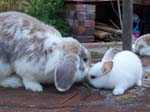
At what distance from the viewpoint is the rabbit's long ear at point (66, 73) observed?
2402 millimetres

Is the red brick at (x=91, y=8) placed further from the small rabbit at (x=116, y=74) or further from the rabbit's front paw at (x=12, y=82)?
the rabbit's front paw at (x=12, y=82)

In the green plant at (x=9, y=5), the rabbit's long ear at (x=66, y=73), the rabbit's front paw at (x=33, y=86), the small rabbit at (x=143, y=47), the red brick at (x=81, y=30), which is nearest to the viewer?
the rabbit's long ear at (x=66, y=73)

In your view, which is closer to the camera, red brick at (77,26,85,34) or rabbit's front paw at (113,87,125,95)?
rabbit's front paw at (113,87,125,95)

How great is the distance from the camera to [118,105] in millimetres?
2338

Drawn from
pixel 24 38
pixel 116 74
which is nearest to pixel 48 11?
pixel 24 38

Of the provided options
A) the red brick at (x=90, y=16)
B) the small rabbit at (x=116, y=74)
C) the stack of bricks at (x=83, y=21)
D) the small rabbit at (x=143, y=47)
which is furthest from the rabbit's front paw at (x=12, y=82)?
the red brick at (x=90, y=16)

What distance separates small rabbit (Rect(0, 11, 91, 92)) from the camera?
2438mm

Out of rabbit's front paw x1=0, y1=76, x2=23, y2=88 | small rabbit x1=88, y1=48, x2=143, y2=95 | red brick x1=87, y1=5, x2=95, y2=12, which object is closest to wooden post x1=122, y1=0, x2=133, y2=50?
small rabbit x1=88, y1=48, x2=143, y2=95

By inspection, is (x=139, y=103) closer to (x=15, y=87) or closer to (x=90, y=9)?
(x=15, y=87)

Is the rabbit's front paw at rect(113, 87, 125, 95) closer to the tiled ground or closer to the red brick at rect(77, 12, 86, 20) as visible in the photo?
the tiled ground

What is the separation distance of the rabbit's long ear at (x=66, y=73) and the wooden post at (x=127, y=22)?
0.73 meters

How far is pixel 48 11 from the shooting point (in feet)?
18.1

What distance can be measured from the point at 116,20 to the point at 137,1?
0.42 metres

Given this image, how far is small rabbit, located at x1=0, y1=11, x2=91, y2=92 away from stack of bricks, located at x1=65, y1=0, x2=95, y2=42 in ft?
9.62
